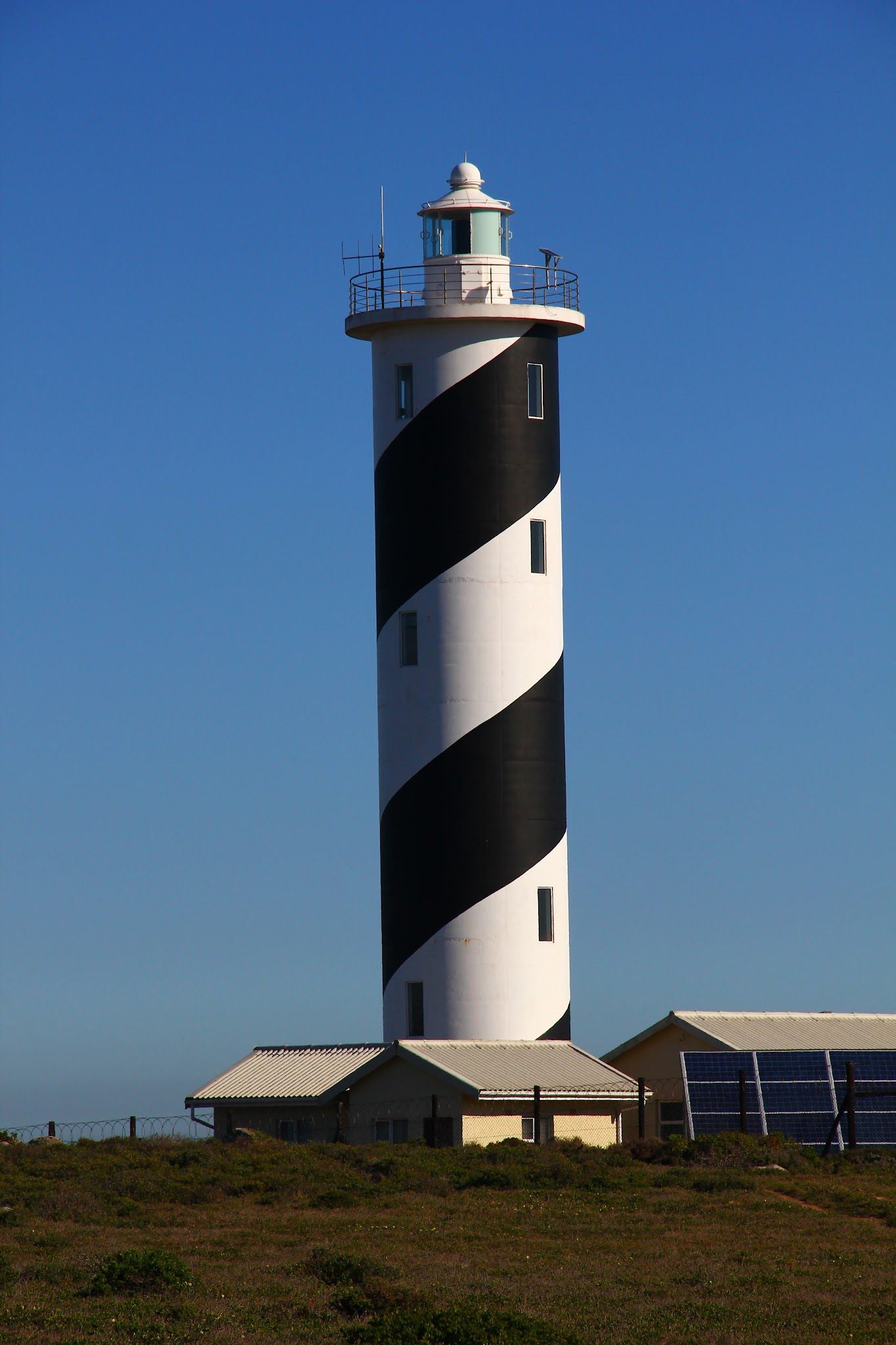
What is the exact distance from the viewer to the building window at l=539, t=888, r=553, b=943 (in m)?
37.3

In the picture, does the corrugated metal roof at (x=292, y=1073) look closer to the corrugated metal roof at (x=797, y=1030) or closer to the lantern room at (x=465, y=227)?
the corrugated metal roof at (x=797, y=1030)

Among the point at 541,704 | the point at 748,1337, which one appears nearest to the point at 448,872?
the point at 541,704

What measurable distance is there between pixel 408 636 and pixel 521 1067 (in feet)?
25.3

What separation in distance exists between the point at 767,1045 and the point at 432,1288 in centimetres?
1550

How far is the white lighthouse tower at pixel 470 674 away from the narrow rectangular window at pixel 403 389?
3 cm

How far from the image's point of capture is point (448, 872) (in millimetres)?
36719

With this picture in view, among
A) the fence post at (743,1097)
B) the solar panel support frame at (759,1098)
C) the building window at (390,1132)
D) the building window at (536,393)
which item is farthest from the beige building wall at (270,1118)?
the building window at (536,393)

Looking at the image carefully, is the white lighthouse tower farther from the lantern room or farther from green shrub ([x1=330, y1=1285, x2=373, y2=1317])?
green shrub ([x1=330, y1=1285, x2=373, y2=1317])

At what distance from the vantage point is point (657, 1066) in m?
37.8

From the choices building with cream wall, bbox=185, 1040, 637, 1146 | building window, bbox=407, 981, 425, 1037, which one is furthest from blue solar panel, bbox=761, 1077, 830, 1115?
building window, bbox=407, 981, 425, 1037

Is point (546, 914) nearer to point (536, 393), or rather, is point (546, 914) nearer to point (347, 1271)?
point (536, 393)

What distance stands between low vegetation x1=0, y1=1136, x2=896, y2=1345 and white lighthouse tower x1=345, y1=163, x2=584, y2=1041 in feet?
12.5

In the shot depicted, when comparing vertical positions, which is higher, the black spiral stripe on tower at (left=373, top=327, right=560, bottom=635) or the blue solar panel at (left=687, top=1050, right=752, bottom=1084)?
the black spiral stripe on tower at (left=373, top=327, right=560, bottom=635)

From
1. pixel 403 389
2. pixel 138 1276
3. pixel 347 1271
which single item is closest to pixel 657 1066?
pixel 403 389
